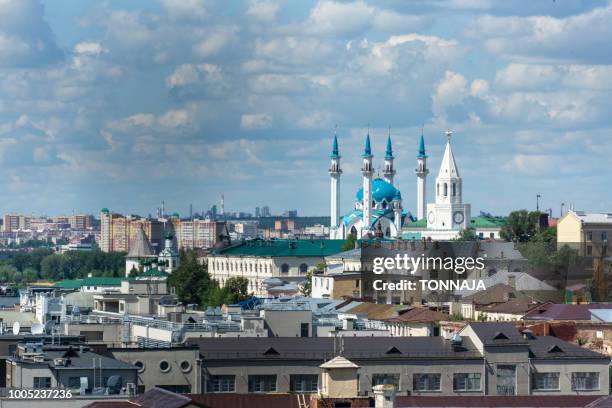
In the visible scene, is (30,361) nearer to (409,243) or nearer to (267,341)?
(267,341)

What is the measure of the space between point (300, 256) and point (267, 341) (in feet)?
392

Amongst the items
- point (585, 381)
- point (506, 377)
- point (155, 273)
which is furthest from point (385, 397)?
point (155, 273)

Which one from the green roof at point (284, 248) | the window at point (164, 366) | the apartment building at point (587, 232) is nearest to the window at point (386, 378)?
the window at point (164, 366)

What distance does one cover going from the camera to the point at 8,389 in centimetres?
4569

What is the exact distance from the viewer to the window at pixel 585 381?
2222 inches

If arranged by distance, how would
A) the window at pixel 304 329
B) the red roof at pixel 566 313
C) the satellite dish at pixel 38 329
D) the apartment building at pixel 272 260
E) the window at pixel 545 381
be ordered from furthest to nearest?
the apartment building at pixel 272 260 → the red roof at pixel 566 313 → the window at pixel 304 329 → the satellite dish at pixel 38 329 → the window at pixel 545 381

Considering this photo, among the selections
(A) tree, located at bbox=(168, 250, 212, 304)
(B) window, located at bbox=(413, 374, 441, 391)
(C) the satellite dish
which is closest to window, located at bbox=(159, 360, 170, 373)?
(B) window, located at bbox=(413, 374, 441, 391)

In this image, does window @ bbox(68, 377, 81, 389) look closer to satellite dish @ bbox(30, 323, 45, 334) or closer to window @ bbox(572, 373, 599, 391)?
window @ bbox(572, 373, 599, 391)

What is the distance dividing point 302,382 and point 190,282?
258ft

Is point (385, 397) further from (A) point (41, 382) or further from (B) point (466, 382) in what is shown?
(B) point (466, 382)

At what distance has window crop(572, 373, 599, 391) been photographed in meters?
56.4

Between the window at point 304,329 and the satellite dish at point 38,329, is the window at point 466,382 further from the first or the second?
the satellite dish at point 38,329

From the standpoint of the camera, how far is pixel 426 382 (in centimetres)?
5612

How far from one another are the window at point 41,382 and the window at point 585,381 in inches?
547
